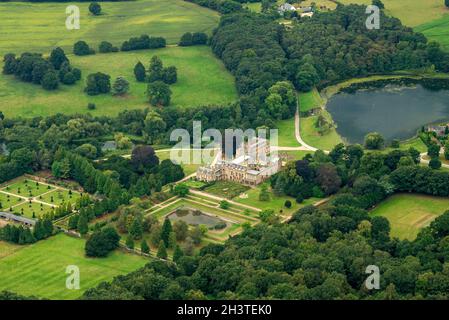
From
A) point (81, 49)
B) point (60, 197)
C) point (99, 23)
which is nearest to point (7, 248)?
point (60, 197)

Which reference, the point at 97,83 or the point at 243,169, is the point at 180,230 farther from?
the point at 97,83

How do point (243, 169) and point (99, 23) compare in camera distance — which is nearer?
point (243, 169)

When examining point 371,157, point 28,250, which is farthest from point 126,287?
point 371,157

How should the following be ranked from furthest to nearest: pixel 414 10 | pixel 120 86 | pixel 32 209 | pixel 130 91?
pixel 414 10
pixel 130 91
pixel 120 86
pixel 32 209

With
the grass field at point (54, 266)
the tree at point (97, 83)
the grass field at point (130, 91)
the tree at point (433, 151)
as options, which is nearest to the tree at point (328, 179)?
the tree at point (433, 151)

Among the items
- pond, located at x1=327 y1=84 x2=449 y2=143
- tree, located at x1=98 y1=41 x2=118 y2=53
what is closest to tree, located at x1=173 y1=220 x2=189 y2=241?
pond, located at x1=327 y1=84 x2=449 y2=143

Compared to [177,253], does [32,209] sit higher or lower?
lower

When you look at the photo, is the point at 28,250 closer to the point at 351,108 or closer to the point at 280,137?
the point at 280,137

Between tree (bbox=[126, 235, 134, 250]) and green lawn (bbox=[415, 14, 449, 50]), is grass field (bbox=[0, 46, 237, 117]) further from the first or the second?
tree (bbox=[126, 235, 134, 250])

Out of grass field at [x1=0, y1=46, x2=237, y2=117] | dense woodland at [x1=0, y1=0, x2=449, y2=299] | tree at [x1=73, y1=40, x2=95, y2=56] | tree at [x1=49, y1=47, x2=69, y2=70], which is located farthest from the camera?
tree at [x1=73, y1=40, x2=95, y2=56]
